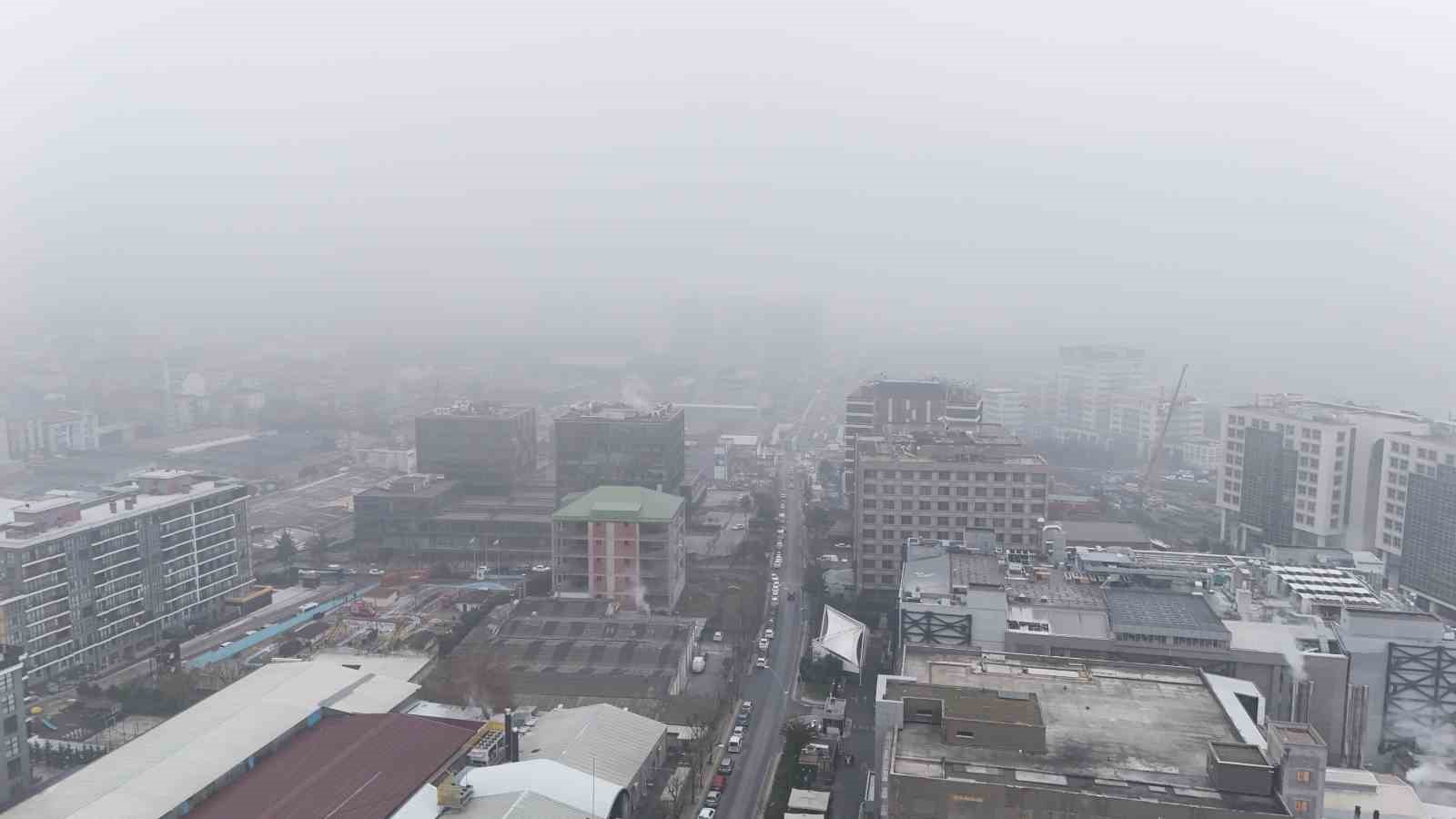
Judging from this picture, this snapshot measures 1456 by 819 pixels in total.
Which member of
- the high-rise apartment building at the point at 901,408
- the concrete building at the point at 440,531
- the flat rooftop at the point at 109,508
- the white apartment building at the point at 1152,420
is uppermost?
the high-rise apartment building at the point at 901,408

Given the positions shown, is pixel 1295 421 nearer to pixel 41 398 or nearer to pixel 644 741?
pixel 644 741

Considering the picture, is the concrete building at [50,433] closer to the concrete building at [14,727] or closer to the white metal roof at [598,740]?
the concrete building at [14,727]

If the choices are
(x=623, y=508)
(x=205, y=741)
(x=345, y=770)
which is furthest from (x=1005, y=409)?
(x=205, y=741)

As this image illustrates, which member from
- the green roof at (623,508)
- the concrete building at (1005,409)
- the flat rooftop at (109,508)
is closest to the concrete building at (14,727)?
the flat rooftop at (109,508)

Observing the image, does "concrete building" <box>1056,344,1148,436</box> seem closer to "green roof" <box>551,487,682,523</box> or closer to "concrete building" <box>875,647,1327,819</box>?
"green roof" <box>551,487,682,523</box>

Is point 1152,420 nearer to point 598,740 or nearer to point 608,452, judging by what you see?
point 608,452

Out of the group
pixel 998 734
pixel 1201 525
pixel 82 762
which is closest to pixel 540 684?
pixel 82 762
